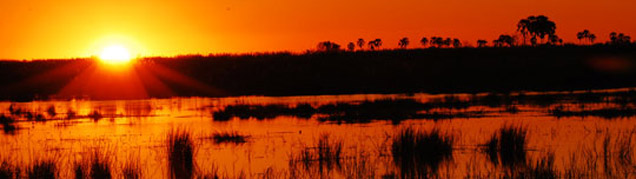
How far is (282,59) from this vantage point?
5806 centimetres

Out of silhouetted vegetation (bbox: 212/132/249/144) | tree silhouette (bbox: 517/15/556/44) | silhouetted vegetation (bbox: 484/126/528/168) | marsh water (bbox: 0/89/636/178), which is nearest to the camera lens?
marsh water (bbox: 0/89/636/178)

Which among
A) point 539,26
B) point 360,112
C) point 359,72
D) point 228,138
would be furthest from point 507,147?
point 539,26

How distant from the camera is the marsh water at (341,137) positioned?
43.1 ft

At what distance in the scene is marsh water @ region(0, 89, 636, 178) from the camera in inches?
517

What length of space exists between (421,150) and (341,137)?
321 centimetres

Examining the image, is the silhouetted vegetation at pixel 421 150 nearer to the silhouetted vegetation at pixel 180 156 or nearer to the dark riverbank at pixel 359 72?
the silhouetted vegetation at pixel 180 156

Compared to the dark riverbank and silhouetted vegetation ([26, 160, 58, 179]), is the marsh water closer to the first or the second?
silhouetted vegetation ([26, 160, 58, 179])

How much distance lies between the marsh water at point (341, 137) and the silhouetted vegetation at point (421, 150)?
7cm

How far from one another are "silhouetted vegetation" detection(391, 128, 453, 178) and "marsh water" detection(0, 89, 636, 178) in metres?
0.07

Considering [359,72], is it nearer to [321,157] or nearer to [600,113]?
[600,113]

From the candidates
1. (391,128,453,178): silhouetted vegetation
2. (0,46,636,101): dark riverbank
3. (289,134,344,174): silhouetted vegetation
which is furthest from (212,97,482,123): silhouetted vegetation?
(0,46,636,101): dark riverbank

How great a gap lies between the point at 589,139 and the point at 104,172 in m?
8.35

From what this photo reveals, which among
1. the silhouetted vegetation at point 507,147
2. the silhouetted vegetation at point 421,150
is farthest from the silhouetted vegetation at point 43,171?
the silhouetted vegetation at point 507,147

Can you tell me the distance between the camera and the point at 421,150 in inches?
570
